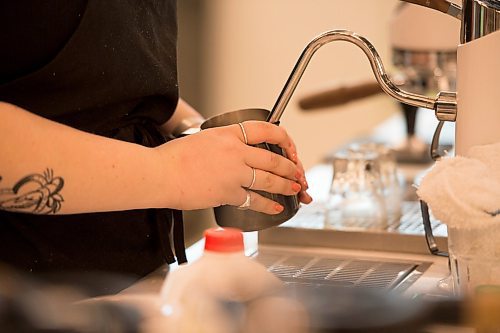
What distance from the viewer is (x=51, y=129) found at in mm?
864

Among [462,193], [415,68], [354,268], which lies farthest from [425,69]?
[462,193]

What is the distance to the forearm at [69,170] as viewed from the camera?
0.85 meters

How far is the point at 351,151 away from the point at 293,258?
29 cm

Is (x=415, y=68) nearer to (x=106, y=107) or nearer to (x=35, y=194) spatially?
(x=106, y=107)

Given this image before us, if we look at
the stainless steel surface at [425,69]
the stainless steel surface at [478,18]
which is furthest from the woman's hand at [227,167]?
the stainless steel surface at [425,69]

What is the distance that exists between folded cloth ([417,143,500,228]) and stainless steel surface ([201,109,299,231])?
21 centimetres

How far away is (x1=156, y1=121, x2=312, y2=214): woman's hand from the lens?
938mm

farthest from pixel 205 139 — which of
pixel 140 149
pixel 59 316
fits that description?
pixel 59 316

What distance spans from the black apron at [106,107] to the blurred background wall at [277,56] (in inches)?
102

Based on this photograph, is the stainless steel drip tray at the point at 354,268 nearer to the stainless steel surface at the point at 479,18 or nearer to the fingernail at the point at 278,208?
the fingernail at the point at 278,208

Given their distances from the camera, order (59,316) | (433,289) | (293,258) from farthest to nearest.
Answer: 1. (293,258)
2. (433,289)
3. (59,316)

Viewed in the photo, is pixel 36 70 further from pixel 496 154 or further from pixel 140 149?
pixel 496 154

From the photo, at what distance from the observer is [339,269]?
1143 millimetres

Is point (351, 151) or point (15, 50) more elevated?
point (15, 50)
